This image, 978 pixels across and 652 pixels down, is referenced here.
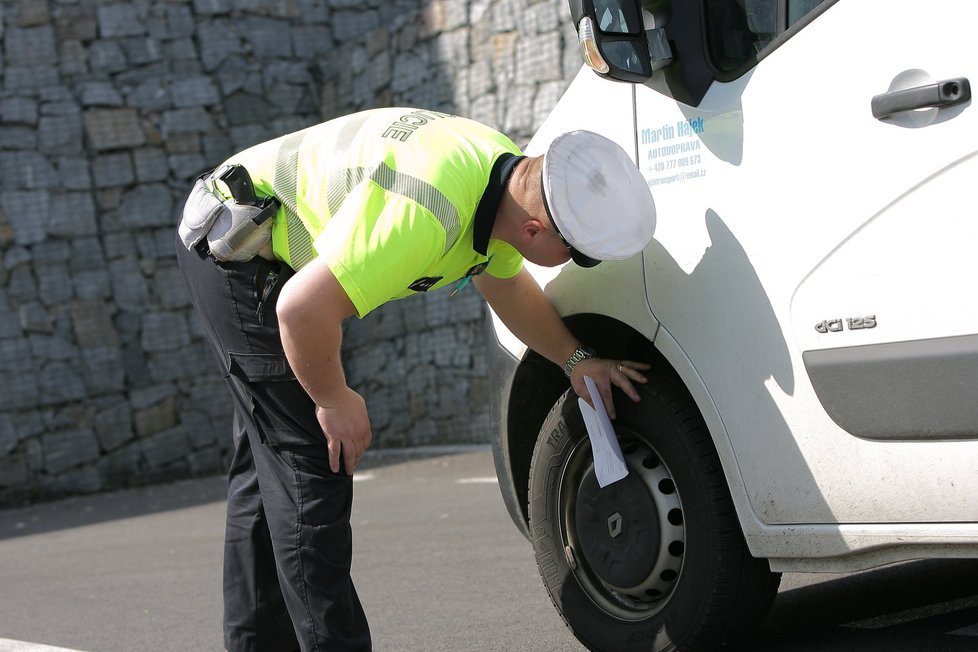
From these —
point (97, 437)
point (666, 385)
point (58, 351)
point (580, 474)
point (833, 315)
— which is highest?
point (833, 315)

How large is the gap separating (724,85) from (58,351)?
943 centimetres

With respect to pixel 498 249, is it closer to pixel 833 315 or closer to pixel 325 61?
pixel 833 315

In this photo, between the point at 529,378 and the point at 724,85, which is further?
the point at 529,378

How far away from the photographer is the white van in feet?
8.37

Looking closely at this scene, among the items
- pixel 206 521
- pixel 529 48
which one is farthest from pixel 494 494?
pixel 529 48

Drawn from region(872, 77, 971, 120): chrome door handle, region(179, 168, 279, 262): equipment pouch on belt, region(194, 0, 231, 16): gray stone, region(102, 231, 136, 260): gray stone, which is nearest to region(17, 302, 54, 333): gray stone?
region(102, 231, 136, 260): gray stone

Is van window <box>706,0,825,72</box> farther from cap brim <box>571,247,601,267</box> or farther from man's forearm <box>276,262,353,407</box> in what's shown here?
man's forearm <box>276,262,353,407</box>

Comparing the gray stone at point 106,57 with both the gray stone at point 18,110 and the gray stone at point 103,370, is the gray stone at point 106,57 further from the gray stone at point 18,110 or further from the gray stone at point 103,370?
the gray stone at point 103,370

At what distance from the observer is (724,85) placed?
2.99 metres

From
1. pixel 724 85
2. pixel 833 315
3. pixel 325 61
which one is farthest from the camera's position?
pixel 325 61

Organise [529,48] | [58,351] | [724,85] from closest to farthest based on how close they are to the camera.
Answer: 1. [724,85]
2. [529,48]
3. [58,351]

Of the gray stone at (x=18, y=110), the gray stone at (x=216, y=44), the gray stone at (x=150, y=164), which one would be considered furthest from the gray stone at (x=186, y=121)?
the gray stone at (x=18, y=110)

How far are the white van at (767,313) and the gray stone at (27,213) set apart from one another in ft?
28.4

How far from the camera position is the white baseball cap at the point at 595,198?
2904mm
